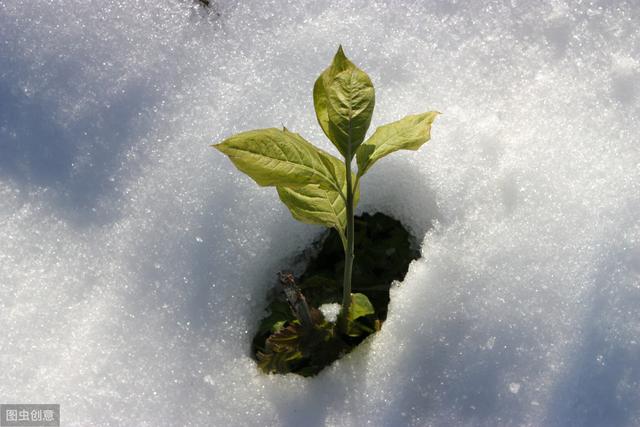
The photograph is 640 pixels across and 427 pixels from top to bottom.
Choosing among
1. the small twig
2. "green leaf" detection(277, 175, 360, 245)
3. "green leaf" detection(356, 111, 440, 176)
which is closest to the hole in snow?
the small twig

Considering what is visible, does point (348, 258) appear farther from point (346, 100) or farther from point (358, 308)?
point (346, 100)

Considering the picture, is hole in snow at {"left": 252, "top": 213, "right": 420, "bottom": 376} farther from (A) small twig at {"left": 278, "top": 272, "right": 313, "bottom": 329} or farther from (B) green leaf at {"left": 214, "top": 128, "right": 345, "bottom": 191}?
(B) green leaf at {"left": 214, "top": 128, "right": 345, "bottom": 191}

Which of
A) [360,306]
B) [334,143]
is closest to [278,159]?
[334,143]

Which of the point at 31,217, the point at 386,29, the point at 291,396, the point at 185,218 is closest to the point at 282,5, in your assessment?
the point at 386,29

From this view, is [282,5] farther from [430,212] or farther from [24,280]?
[24,280]

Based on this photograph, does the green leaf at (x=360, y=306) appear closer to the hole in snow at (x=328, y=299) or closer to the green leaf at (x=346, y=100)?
the hole in snow at (x=328, y=299)

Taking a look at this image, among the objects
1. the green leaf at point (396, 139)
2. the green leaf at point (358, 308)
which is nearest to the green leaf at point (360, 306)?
the green leaf at point (358, 308)
